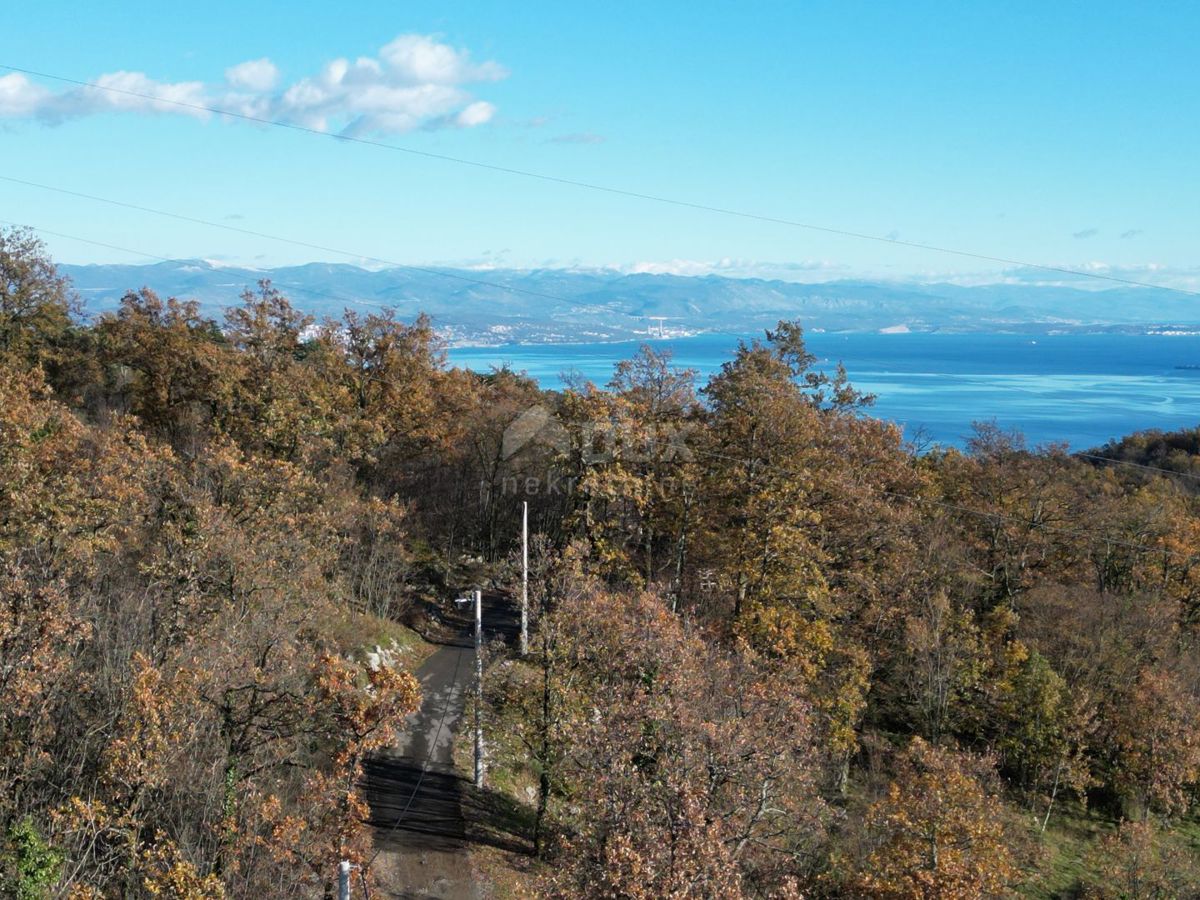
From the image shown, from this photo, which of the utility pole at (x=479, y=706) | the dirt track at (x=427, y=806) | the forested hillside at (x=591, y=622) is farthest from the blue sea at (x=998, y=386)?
the utility pole at (x=479, y=706)

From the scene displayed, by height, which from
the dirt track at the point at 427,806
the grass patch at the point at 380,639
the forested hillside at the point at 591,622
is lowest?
the dirt track at the point at 427,806

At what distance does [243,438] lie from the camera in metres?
29.2

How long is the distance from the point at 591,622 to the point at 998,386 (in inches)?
5696

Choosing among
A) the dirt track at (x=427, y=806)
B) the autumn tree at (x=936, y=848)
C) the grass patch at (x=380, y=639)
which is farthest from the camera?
the grass patch at (x=380, y=639)

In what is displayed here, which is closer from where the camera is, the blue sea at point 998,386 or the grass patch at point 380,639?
the grass patch at point 380,639

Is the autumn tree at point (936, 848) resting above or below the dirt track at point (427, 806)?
above

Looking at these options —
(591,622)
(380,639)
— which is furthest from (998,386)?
(591,622)

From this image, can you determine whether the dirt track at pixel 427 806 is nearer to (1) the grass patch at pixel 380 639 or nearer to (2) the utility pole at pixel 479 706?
(2) the utility pole at pixel 479 706

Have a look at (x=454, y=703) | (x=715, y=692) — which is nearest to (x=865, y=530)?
(x=715, y=692)

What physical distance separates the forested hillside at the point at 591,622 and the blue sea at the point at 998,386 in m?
36.5

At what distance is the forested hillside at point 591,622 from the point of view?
11.8 metres

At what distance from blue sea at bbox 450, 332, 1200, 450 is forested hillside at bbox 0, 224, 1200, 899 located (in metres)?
36.5

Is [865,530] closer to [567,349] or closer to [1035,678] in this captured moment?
[1035,678]

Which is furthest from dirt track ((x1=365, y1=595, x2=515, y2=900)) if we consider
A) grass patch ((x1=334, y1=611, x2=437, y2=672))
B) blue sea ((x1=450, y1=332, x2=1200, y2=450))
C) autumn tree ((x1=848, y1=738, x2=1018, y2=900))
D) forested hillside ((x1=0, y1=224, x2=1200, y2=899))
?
blue sea ((x1=450, y1=332, x2=1200, y2=450))
